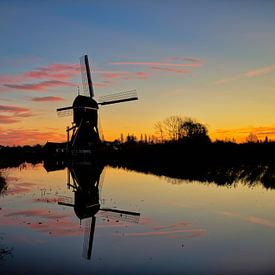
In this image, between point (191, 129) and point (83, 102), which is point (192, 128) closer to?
point (191, 129)

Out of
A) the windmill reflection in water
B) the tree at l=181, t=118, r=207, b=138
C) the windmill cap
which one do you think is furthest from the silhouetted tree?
the windmill reflection in water

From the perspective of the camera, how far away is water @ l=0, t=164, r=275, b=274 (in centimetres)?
937

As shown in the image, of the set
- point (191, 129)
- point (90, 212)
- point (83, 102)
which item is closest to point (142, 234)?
point (90, 212)

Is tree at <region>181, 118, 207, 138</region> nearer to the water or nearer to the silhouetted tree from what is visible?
the silhouetted tree

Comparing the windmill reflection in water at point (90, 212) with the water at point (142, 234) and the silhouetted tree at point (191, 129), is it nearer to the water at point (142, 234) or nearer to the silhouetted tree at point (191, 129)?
the water at point (142, 234)

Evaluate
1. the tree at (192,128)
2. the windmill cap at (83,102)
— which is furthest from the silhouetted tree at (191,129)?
the windmill cap at (83,102)

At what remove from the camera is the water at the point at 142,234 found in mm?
9368

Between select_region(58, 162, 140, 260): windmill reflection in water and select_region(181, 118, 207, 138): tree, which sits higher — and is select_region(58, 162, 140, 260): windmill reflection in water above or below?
below

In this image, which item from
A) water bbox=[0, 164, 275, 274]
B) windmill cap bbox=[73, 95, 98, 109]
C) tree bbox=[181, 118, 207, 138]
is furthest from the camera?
tree bbox=[181, 118, 207, 138]

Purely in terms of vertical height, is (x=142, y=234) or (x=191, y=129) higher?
(x=191, y=129)

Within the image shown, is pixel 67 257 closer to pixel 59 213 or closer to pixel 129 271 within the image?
pixel 129 271

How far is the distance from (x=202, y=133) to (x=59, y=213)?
88.0 m

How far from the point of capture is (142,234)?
1273cm

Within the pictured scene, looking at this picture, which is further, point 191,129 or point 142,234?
point 191,129
